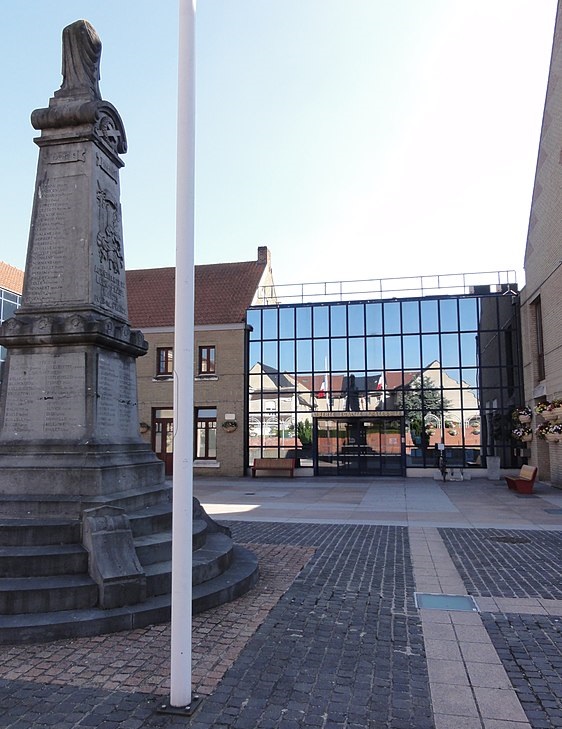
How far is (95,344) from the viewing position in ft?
22.3

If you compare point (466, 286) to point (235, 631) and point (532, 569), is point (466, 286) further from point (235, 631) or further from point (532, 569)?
point (235, 631)

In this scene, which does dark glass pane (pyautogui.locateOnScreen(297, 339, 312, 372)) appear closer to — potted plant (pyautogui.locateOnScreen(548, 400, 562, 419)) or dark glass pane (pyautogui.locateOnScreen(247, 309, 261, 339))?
dark glass pane (pyautogui.locateOnScreen(247, 309, 261, 339))

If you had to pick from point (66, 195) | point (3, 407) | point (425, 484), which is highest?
point (66, 195)

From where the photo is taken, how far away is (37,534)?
5.71 meters

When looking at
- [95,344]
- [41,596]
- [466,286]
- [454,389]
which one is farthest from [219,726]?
[466,286]

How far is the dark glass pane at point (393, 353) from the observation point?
27.2m

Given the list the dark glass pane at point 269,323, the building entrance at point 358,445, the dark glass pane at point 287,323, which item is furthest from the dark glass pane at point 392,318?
the dark glass pane at point 269,323

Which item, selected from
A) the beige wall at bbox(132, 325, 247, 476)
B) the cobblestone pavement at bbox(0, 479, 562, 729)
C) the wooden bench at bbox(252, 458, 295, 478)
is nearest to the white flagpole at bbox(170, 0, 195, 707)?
the cobblestone pavement at bbox(0, 479, 562, 729)

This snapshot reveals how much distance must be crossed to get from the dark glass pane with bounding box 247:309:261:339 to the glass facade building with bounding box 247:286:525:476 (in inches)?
2.0

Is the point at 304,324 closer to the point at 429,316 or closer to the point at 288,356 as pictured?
the point at 288,356

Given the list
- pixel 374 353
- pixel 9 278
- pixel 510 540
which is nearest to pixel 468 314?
pixel 374 353

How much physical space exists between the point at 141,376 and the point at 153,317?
3.22 m

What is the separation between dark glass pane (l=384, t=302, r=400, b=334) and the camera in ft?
90.0

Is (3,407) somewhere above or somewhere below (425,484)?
above
